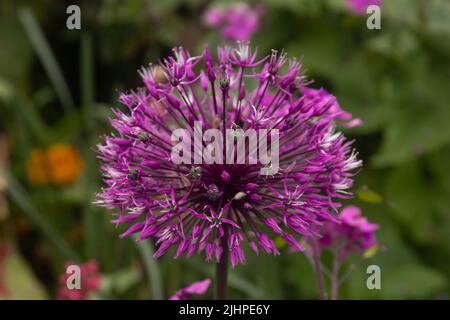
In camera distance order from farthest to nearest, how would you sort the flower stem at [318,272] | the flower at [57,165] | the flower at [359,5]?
the flower at [57,165]
the flower at [359,5]
the flower stem at [318,272]

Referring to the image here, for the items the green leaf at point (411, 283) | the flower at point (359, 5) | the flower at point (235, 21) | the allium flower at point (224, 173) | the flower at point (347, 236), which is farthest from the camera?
the flower at point (235, 21)

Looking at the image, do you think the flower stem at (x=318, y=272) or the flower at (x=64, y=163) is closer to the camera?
the flower stem at (x=318, y=272)

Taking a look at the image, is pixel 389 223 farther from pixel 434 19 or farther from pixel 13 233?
pixel 13 233

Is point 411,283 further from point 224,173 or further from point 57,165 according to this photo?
point 57,165

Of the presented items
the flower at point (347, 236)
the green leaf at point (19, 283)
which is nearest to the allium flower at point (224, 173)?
the flower at point (347, 236)

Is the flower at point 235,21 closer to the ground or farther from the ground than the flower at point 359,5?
farther from the ground

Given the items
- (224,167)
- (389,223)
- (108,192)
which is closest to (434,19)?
(389,223)

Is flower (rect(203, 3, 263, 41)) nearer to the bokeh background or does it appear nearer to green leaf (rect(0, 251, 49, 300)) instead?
the bokeh background

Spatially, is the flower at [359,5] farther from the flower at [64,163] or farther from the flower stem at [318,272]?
the flower at [64,163]
